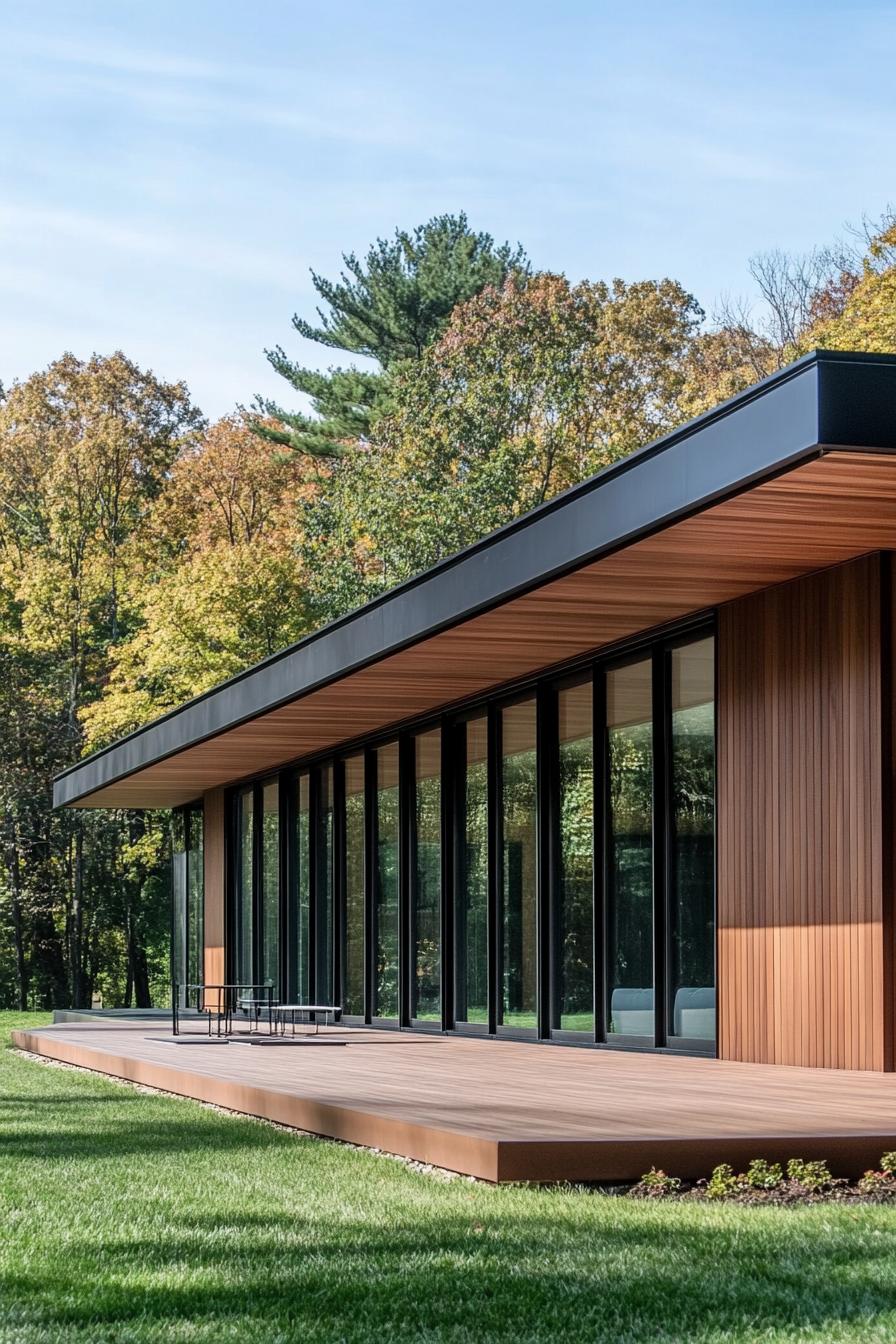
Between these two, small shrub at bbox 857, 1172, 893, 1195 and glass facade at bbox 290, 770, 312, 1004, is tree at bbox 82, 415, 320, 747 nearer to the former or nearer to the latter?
glass facade at bbox 290, 770, 312, 1004

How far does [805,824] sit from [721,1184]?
4.67m

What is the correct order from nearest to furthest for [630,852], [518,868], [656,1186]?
[656,1186], [630,852], [518,868]

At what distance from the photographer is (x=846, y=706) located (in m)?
10.0

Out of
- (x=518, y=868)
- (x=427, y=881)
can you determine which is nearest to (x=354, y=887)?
(x=427, y=881)

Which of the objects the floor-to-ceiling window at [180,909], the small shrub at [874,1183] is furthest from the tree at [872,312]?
the small shrub at [874,1183]

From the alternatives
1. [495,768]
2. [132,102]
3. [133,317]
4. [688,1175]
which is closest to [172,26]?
[132,102]

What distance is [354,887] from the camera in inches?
753

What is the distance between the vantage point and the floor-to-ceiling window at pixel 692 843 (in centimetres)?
1166

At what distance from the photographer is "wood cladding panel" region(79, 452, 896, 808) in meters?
8.52

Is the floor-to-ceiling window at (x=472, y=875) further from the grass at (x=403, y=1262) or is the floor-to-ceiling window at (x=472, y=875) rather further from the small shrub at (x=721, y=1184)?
the small shrub at (x=721, y=1184)

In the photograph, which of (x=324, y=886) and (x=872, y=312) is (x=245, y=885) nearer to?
(x=324, y=886)

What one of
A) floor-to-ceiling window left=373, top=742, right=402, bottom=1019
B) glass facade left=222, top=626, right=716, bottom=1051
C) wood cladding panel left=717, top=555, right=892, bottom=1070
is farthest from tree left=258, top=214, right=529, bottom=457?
wood cladding panel left=717, top=555, right=892, bottom=1070

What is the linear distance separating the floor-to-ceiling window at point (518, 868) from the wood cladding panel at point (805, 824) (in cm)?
329

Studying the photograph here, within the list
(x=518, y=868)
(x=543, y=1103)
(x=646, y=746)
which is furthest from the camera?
(x=518, y=868)
